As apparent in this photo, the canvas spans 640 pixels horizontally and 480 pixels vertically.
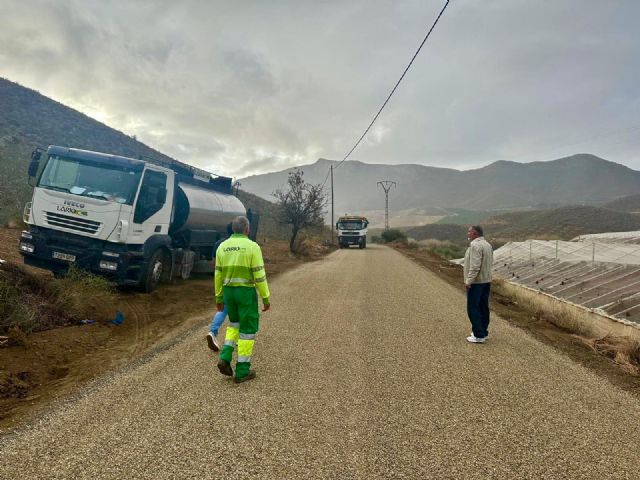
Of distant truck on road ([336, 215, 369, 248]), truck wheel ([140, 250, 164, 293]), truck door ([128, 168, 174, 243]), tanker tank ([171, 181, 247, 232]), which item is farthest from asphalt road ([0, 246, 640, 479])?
distant truck on road ([336, 215, 369, 248])

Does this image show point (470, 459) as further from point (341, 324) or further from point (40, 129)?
point (40, 129)

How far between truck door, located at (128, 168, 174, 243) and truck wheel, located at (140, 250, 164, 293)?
562 millimetres

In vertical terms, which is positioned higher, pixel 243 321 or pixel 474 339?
pixel 243 321

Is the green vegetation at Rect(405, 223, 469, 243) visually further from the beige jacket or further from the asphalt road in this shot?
the asphalt road

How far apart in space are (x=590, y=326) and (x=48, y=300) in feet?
37.6

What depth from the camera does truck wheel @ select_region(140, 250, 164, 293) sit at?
33.8 ft

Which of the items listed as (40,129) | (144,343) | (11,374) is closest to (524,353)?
(144,343)

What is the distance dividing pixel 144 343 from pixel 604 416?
20.1 feet

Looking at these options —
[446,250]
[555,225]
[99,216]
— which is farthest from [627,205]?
[99,216]

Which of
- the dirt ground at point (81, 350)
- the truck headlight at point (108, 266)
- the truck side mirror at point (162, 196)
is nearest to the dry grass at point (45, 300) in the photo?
the dirt ground at point (81, 350)

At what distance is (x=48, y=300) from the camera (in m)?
7.61

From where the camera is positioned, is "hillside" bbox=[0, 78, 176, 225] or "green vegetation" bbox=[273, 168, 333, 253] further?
"green vegetation" bbox=[273, 168, 333, 253]

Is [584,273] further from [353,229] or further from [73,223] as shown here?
[353,229]

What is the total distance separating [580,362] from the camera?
6.31 metres
